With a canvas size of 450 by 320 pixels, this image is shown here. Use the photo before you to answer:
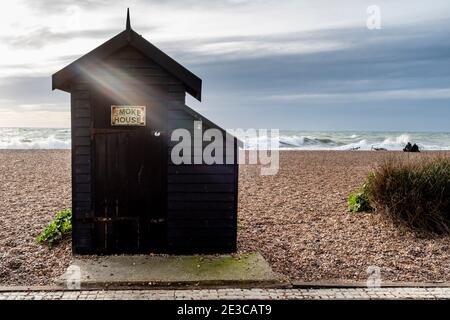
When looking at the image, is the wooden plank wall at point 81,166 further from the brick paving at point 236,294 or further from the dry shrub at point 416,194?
the dry shrub at point 416,194

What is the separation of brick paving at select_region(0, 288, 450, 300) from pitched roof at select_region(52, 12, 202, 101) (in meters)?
3.01

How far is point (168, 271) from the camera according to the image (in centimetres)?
655

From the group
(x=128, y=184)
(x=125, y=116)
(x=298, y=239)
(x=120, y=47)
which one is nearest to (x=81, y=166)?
(x=128, y=184)

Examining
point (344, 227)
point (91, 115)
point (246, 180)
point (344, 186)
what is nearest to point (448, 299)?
point (344, 227)

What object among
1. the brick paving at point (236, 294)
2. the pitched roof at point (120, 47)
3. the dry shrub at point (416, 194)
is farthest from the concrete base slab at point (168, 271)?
the dry shrub at point (416, 194)

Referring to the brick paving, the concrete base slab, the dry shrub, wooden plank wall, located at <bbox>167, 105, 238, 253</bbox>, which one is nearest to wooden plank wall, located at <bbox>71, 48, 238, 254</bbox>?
wooden plank wall, located at <bbox>167, 105, 238, 253</bbox>

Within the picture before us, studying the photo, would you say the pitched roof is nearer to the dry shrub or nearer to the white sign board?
the white sign board

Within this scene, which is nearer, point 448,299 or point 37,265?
point 448,299

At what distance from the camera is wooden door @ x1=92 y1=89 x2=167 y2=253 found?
7.12 meters

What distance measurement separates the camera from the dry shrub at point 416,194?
888 cm

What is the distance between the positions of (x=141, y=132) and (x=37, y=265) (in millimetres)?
2477
